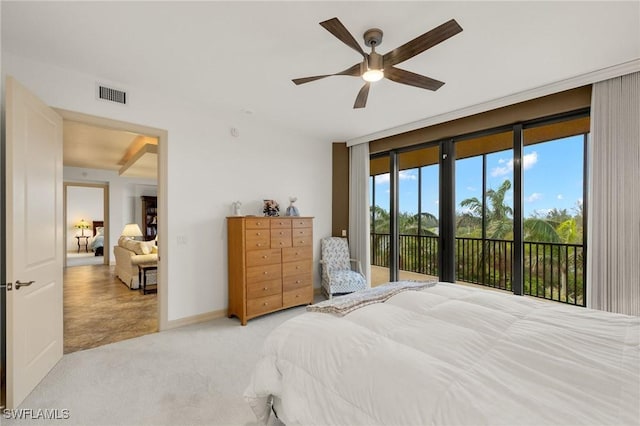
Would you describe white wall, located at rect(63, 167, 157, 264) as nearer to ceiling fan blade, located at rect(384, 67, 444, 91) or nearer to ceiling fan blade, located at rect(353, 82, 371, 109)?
ceiling fan blade, located at rect(353, 82, 371, 109)

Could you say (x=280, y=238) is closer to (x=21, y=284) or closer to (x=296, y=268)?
(x=296, y=268)

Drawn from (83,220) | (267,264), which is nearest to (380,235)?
(267,264)

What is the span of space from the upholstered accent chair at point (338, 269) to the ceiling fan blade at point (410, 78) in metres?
2.88

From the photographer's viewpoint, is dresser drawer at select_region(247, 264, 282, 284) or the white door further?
dresser drawer at select_region(247, 264, 282, 284)

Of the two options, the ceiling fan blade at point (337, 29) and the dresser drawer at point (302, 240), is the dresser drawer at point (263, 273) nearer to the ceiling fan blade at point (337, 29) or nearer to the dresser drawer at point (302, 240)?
the dresser drawer at point (302, 240)

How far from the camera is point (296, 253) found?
13.4ft

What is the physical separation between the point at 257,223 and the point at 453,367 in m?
2.88

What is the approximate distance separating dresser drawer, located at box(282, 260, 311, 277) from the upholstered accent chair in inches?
16.0

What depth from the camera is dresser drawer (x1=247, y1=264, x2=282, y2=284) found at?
359cm

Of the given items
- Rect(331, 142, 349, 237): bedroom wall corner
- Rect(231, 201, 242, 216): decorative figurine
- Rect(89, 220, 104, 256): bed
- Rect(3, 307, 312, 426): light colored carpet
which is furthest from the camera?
Rect(89, 220, 104, 256): bed

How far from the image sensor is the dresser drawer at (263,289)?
359 cm

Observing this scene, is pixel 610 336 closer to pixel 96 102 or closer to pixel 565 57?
pixel 565 57

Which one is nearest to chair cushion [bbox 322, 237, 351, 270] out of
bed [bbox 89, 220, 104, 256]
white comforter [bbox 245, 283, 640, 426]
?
white comforter [bbox 245, 283, 640, 426]

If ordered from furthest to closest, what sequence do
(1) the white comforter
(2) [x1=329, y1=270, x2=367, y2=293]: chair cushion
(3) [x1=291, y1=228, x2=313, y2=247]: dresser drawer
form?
(2) [x1=329, y1=270, x2=367, y2=293]: chair cushion → (3) [x1=291, y1=228, x2=313, y2=247]: dresser drawer → (1) the white comforter
